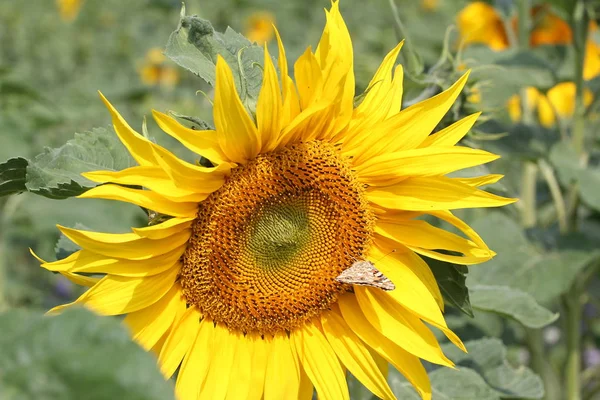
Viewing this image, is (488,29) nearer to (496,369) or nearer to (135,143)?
(496,369)

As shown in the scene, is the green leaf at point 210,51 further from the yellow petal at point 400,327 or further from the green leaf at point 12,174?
the yellow petal at point 400,327

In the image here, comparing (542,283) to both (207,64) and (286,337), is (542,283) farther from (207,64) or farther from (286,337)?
(207,64)

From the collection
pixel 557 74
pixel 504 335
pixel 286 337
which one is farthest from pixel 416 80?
pixel 504 335

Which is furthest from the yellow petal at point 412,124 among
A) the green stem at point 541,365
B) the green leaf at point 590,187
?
the green stem at point 541,365

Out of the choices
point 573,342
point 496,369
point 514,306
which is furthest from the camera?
point 573,342

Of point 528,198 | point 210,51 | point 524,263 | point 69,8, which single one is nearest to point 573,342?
point 524,263

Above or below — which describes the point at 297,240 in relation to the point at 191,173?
below
